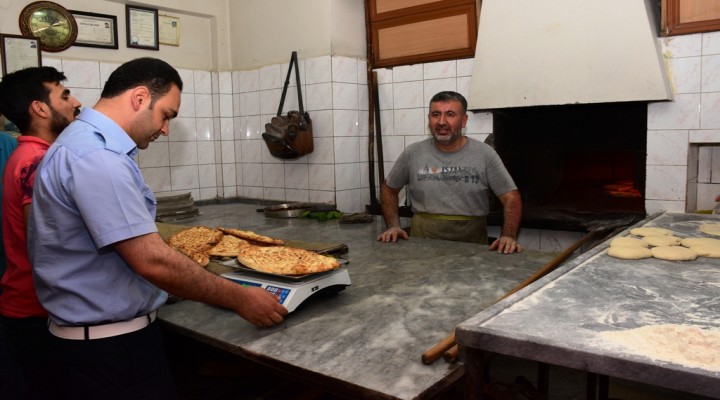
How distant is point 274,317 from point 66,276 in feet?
1.97

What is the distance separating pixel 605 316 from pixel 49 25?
13.6ft

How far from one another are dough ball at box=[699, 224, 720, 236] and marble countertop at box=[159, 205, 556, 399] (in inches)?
26.4

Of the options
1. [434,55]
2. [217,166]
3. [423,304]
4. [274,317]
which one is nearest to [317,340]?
[274,317]

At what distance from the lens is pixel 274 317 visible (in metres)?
1.78

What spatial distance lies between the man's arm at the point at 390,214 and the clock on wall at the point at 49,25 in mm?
2575

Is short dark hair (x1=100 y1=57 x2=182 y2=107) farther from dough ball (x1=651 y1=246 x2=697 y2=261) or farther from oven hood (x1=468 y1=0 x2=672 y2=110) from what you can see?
oven hood (x1=468 y1=0 x2=672 y2=110)

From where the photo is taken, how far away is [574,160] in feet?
16.2

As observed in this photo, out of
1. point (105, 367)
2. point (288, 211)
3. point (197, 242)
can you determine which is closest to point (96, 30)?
point (288, 211)

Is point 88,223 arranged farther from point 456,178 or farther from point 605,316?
point 456,178

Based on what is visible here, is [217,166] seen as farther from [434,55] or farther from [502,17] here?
[502,17]

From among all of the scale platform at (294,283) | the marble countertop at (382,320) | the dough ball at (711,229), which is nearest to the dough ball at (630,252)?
the marble countertop at (382,320)

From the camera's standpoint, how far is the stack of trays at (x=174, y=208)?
13.3 ft

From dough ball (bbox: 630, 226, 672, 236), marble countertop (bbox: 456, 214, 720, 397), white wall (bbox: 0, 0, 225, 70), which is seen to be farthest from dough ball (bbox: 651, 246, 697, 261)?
white wall (bbox: 0, 0, 225, 70)

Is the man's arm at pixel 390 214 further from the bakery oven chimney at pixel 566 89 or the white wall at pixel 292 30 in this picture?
the white wall at pixel 292 30
